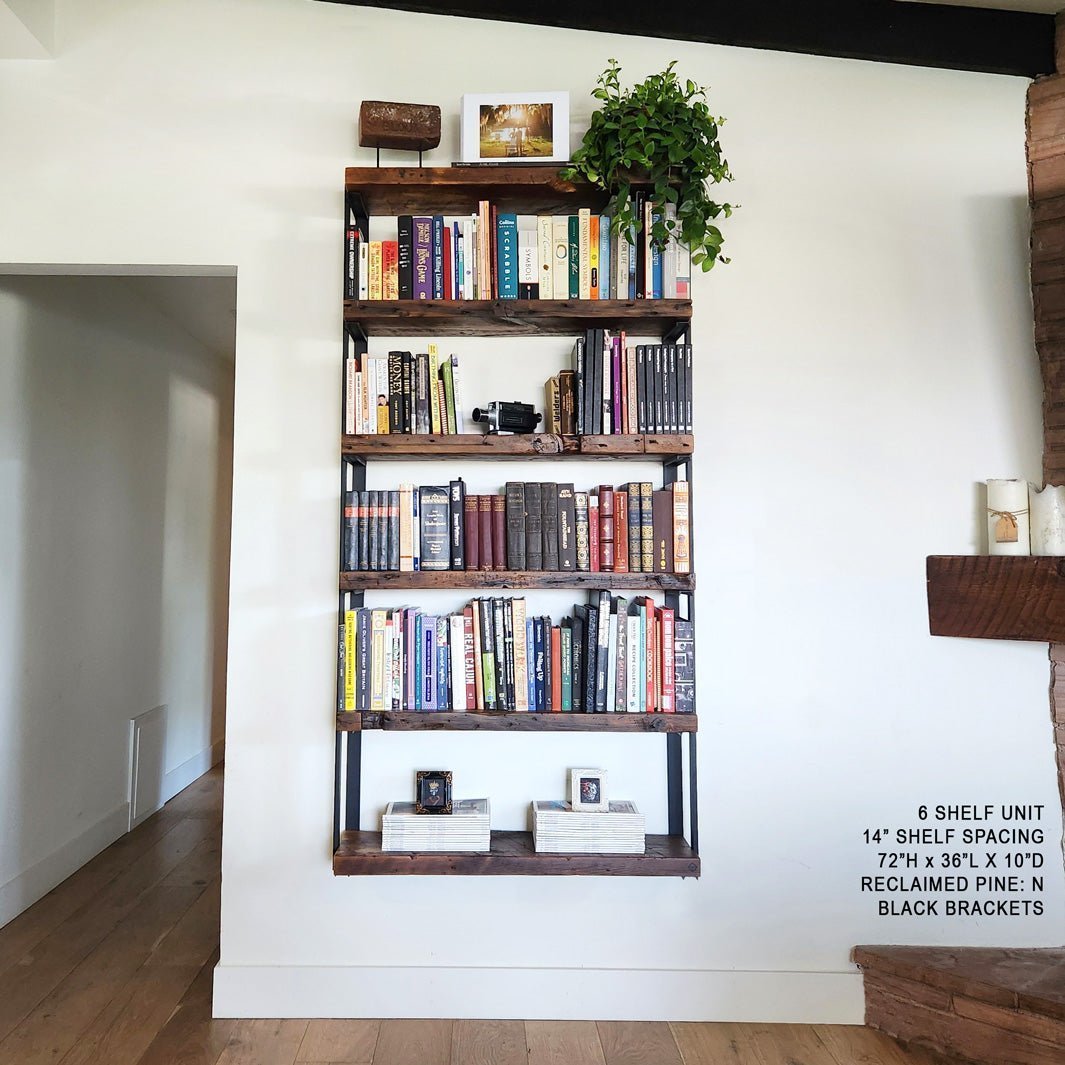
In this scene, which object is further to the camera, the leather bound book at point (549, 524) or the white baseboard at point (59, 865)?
the white baseboard at point (59, 865)

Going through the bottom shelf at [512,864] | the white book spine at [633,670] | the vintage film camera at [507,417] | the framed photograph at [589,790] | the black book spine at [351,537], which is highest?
the vintage film camera at [507,417]

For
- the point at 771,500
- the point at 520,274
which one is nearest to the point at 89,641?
the point at 520,274

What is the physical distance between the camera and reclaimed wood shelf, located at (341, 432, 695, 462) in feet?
6.38

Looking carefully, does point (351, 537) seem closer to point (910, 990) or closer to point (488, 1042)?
point (488, 1042)

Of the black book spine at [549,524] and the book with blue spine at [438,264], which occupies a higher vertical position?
the book with blue spine at [438,264]

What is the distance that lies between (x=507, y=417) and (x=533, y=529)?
31 centimetres

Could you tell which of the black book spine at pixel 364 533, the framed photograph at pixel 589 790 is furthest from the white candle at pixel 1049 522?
the black book spine at pixel 364 533

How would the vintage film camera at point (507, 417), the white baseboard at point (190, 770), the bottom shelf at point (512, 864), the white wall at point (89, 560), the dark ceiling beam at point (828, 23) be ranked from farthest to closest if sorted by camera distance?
the white baseboard at point (190, 770)
the white wall at point (89, 560)
the dark ceiling beam at point (828, 23)
the vintage film camera at point (507, 417)
the bottom shelf at point (512, 864)

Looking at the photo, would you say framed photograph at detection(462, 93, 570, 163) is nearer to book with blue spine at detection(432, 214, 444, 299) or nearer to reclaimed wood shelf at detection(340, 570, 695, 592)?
book with blue spine at detection(432, 214, 444, 299)

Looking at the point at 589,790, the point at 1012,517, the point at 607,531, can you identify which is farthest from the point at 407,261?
the point at 1012,517

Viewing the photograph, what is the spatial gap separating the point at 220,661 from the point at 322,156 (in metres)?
3.62

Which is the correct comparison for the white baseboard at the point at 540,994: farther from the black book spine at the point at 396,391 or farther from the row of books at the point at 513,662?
the black book spine at the point at 396,391

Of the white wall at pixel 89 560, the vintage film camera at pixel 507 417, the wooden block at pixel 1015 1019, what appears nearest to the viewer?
the wooden block at pixel 1015 1019

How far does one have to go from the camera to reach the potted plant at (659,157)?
6.39 feet
